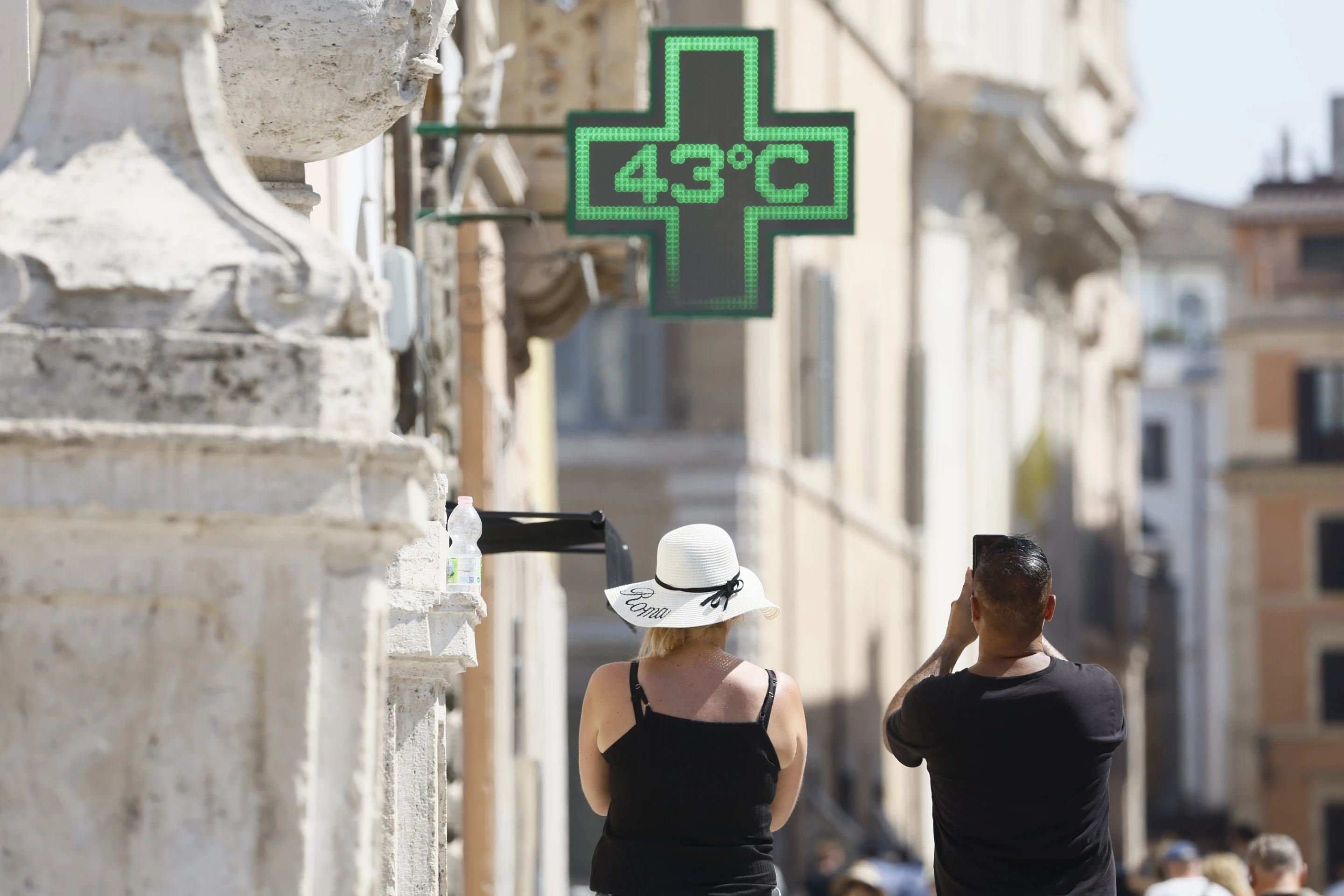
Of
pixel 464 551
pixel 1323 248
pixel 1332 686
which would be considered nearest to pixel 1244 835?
pixel 464 551

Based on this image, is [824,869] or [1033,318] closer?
[824,869]

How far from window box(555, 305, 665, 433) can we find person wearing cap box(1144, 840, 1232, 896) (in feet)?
44.1

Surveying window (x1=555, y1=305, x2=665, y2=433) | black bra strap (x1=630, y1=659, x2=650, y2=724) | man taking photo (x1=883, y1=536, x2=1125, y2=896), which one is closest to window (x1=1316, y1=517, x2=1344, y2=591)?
window (x1=555, y1=305, x2=665, y2=433)

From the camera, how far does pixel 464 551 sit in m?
6.80

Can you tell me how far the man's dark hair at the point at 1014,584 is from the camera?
17.7 ft

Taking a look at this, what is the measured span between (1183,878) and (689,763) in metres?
6.24

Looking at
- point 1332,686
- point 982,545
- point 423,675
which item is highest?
point 982,545

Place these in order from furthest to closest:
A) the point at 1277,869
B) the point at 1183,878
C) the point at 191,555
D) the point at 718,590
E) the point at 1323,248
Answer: the point at 1323,248 → the point at 1183,878 → the point at 1277,869 → the point at 718,590 → the point at 191,555

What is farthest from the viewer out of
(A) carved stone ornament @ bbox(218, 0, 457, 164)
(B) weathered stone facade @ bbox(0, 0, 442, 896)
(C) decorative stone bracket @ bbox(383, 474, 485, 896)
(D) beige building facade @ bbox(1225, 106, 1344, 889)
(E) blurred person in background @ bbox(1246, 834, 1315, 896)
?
(D) beige building facade @ bbox(1225, 106, 1344, 889)

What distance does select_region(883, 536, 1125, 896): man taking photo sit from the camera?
5.42 m

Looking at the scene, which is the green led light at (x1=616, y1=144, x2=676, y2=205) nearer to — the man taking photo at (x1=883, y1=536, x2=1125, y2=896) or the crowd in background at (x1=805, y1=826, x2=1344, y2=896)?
the crowd in background at (x1=805, y1=826, x2=1344, y2=896)

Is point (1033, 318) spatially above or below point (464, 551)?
above

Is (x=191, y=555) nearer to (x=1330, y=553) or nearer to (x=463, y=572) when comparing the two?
(x=463, y=572)

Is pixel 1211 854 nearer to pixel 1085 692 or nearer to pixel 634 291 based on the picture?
pixel 1085 692
